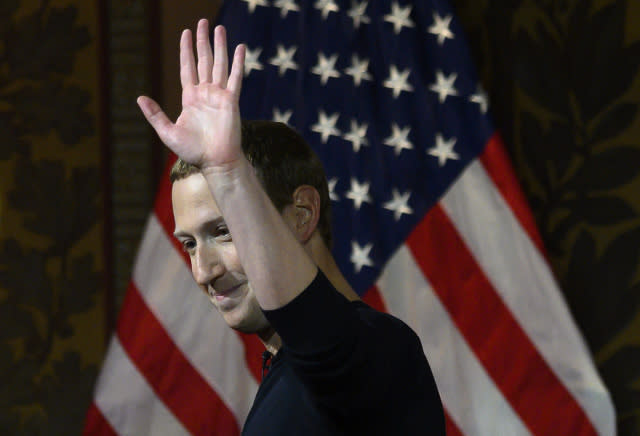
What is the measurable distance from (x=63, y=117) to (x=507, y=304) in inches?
47.0

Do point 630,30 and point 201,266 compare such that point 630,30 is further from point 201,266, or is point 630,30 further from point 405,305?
point 201,266

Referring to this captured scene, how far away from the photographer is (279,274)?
0.74 meters

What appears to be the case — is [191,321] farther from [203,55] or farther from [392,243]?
[203,55]

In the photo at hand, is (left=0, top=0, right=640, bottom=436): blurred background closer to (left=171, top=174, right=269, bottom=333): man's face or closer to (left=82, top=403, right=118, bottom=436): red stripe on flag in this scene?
(left=82, top=403, right=118, bottom=436): red stripe on flag

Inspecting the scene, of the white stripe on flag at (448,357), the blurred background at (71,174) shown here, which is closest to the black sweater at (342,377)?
the white stripe on flag at (448,357)

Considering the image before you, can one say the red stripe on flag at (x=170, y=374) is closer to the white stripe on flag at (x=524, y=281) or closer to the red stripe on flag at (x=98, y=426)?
the red stripe on flag at (x=98, y=426)

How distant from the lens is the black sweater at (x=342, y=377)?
734 millimetres

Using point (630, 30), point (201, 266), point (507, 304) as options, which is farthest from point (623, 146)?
point (201, 266)

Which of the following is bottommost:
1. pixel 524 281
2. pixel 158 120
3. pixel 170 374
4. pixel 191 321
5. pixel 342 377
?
pixel 170 374

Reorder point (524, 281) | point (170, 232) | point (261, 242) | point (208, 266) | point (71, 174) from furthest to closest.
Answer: point (71, 174) → point (170, 232) → point (524, 281) → point (208, 266) → point (261, 242)

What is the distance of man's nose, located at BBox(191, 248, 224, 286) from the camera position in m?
0.91

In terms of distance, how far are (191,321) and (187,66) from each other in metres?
1.31

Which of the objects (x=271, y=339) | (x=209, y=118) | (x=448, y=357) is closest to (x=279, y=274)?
(x=209, y=118)

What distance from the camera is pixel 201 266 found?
917mm
